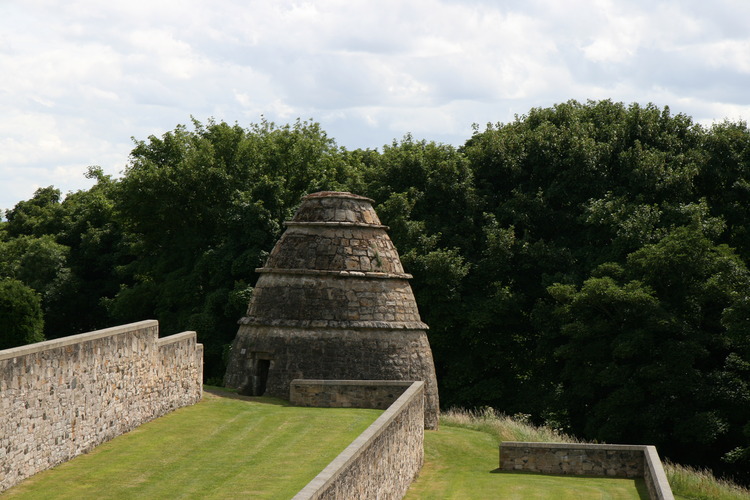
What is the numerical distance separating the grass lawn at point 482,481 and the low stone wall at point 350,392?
1.70m

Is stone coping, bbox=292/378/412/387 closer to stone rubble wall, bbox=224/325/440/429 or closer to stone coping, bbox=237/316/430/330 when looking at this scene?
stone rubble wall, bbox=224/325/440/429

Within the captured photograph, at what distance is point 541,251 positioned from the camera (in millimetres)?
33719

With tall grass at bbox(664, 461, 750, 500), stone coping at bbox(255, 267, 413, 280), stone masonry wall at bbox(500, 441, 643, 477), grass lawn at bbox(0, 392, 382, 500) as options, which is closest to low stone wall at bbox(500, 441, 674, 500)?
stone masonry wall at bbox(500, 441, 643, 477)

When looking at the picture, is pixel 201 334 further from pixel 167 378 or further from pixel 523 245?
pixel 167 378

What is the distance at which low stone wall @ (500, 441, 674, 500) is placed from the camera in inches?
892

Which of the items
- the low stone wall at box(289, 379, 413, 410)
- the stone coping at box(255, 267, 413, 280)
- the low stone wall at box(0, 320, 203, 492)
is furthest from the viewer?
the stone coping at box(255, 267, 413, 280)

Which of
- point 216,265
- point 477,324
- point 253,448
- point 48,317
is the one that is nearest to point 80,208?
point 48,317

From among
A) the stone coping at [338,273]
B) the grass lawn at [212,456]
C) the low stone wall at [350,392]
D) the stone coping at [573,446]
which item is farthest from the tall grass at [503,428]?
the grass lawn at [212,456]

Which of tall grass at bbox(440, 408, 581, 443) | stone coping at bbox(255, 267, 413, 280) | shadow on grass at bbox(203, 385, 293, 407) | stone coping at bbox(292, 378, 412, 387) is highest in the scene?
stone coping at bbox(255, 267, 413, 280)

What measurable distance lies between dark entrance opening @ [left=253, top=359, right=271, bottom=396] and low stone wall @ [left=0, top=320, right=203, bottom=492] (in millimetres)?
3683

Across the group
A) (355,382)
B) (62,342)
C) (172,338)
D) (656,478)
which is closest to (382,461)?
(62,342)

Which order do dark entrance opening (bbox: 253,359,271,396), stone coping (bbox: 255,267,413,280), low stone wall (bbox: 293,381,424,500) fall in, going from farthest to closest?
1. dark entrance opening (bbox: 253,359,271,396)
2. stone coping (bbox: 255,267,413,280)
3. low stone wall (bbox: 293,381,424,500)

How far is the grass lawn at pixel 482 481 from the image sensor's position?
19.5 metres

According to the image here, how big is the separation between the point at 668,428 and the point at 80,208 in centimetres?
3569
